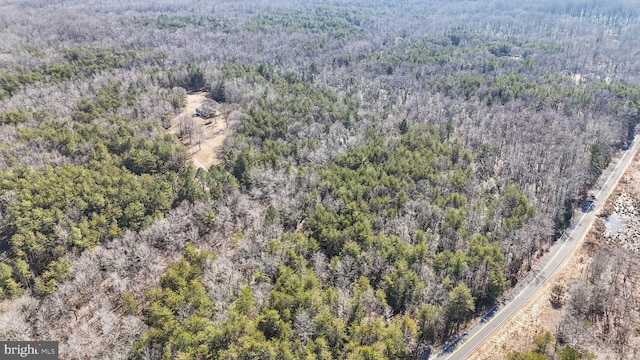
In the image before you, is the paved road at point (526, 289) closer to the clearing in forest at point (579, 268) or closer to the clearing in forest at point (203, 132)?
the clearing in forest at point (579, 268)

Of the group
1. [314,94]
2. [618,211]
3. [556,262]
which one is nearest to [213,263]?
[556,262]

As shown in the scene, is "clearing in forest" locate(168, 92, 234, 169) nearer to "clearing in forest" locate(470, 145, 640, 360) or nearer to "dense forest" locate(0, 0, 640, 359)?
"dense forest" locate(0, 0, 640, 359)

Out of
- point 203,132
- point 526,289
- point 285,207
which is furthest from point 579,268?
point 203,132

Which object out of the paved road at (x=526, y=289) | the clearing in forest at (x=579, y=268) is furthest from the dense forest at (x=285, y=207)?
the clearing in forest at (x=579, y=268)

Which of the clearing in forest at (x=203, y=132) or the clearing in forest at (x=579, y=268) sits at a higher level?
the clearing in forest at (x=203, y=132)

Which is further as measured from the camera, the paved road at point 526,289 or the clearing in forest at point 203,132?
the clearing in forest at point 203,132

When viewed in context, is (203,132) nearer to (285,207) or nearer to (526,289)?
(285,207)

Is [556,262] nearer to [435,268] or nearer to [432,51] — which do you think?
[435,268]

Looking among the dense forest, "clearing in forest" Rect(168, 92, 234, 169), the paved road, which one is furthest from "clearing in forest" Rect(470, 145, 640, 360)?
"clearing in forest" Rect(168, 92, 234, 169)
